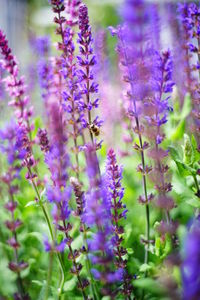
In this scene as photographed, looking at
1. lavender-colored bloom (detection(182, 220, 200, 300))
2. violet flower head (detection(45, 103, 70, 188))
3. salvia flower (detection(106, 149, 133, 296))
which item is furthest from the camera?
salvia flower (detection(106, 149, 133, 296))

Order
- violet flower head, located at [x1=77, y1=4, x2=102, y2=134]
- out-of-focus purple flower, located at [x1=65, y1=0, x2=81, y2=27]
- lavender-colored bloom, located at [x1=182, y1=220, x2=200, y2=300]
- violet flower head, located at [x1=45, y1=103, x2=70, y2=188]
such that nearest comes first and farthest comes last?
lavender-colored bloom, located at [x1=182, y1=220, x2=200, y2=300] < violet flower head, located at [x1=45, y1=103, x2=70, y2=188] < violet flower head, located at [x1=77, y1=4, x2=102, y2=134] < out-of-focus purple flower, located at [x1=65, y1=0, x2=81, y2=27]

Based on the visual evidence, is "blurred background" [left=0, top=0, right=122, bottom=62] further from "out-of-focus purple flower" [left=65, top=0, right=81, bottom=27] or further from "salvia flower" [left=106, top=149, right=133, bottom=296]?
"salvia flower" [left=106, top=149, right=133, bottom=296]

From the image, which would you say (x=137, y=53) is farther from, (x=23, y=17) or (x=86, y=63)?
(x=23, y=17)

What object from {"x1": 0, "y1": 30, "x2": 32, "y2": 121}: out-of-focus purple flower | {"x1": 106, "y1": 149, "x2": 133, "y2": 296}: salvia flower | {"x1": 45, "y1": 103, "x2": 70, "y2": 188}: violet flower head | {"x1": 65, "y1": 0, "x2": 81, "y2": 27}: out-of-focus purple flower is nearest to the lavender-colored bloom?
{"x1": 45, "y1": 103, "x2": 70, "y2": 188}: violet flower head

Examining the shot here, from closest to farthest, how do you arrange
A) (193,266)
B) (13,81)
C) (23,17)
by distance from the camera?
(193,266) → (13,81) → (23,17)

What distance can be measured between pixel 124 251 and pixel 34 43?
2.91 meters

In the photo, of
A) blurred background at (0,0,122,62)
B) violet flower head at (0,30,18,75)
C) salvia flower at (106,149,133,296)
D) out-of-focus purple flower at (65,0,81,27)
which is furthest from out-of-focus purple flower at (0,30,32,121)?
blurred background at (0,0,122,62)

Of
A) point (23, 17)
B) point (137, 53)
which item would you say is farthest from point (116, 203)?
point (23, 17)

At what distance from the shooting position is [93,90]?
2131mm

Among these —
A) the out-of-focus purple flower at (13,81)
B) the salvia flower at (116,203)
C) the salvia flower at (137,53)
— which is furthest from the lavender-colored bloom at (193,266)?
the out-of-focus purple flower at (13,81)

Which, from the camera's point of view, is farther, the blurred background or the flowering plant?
the blurred background

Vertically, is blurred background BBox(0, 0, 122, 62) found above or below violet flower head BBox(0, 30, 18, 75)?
above

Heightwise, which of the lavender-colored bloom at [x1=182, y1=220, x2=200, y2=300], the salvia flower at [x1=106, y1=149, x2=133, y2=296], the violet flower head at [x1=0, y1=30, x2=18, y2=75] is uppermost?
the violet flower head at [x1=0, y1=30, x2=18, y2=75]

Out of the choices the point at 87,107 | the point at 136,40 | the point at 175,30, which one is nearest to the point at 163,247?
the point at 87,107
